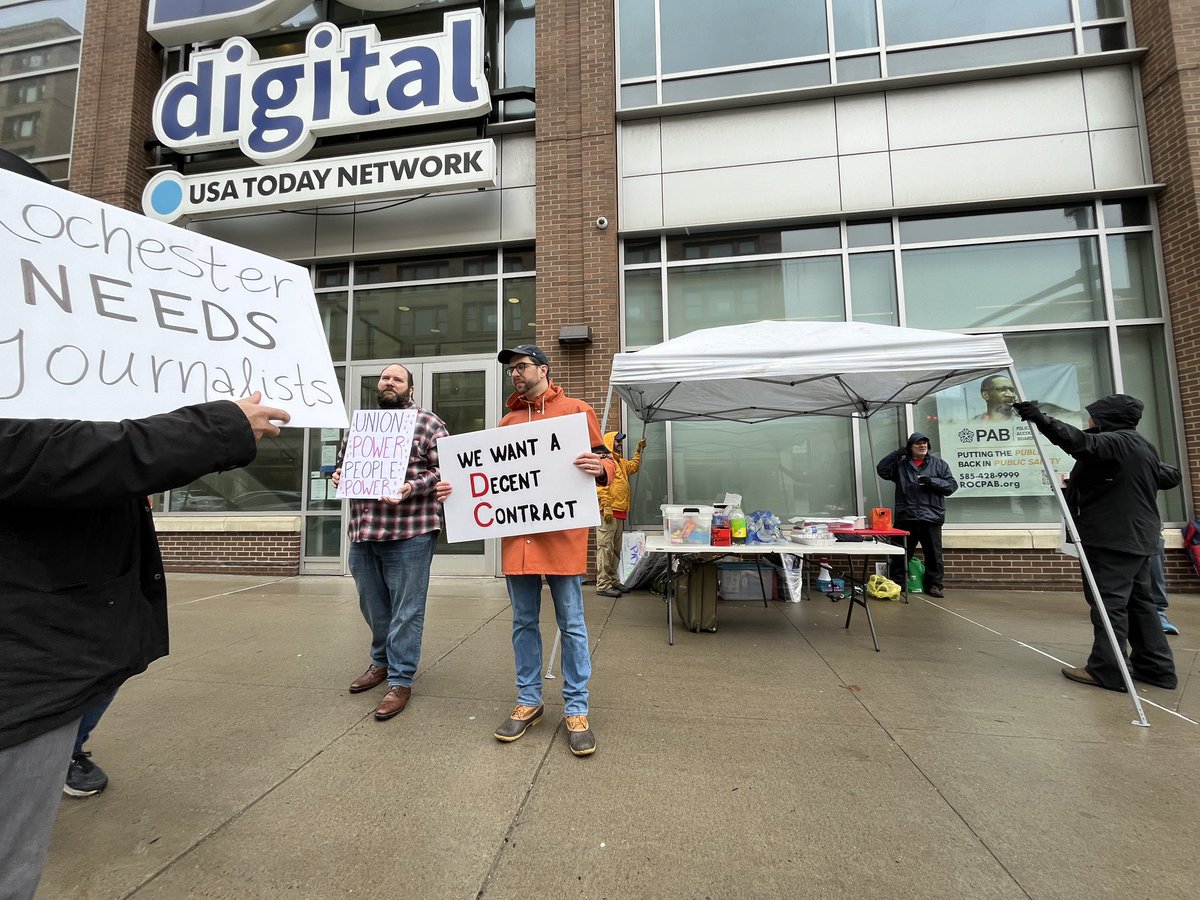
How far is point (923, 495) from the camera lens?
6.24 metres

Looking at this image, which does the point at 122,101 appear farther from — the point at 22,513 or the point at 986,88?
the point at 986,88

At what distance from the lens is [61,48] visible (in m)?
8.86

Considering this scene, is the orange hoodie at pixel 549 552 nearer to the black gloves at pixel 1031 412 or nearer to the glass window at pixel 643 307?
the black gloves at pixel 1031 412

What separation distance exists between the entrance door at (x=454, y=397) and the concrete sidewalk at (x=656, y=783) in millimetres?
3002

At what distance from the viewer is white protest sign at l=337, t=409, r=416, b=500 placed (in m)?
3.15

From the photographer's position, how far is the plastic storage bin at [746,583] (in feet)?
20.2

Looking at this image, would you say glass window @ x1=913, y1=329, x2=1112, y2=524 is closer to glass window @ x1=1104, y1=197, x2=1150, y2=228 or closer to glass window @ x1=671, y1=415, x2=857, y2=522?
glass window @ x1=671, y1=415, x2=857, y2=522

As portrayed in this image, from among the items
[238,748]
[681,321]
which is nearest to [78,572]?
[238,748]

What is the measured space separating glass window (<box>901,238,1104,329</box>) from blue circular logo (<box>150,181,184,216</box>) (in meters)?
9.49

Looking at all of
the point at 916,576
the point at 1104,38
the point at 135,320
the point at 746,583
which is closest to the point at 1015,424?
the point at 916,576

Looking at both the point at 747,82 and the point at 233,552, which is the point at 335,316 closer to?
the point at 233,552

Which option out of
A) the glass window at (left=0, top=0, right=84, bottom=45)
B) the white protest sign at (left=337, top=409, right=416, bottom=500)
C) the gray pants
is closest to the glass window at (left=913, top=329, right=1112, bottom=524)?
the white protest sign at (left=337, top=409, right=416, bottom=500)

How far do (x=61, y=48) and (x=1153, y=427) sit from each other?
52.5ft

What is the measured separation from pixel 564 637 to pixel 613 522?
3.69 metres
